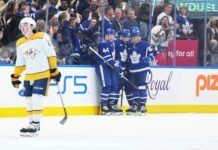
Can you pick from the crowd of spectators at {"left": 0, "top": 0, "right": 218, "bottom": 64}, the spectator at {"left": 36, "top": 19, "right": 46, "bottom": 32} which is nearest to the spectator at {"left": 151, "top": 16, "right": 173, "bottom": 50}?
the crowd of spectators at {"left": 0, "top": 0, "right": 218, "bottom": 64}

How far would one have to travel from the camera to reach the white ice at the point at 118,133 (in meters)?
6.93

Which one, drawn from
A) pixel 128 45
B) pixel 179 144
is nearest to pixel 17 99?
pixel 128 45

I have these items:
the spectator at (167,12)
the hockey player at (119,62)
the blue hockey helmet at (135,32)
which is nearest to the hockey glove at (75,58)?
the hockey player at (119,62)

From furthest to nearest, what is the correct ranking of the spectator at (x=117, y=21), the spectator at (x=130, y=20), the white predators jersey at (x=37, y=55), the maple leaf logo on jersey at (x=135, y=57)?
the spectator at (x=130, y=20)
the spectator at (x=117, y=21)
the maple leaf logo on jersey at (x=135, y=57)
the white predators jersey at (x=37, y=55)

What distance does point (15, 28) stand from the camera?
11164mm

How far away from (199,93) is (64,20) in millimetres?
3077

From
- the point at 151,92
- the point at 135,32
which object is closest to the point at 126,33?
the point at 135,32

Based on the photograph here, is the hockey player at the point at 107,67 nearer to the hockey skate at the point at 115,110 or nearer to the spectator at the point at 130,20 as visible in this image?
the hockey skate at the point at 115,110

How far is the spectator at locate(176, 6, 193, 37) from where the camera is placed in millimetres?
13383

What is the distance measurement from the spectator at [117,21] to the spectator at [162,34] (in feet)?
2.22

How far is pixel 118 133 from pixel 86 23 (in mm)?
3955

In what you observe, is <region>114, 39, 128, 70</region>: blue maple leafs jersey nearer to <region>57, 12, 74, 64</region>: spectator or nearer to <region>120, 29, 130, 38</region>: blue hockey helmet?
<region>120, 29, 130, 38</region>: blue hockey helmet

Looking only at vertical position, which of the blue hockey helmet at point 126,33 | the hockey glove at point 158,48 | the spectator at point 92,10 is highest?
the spectator at point 92,10

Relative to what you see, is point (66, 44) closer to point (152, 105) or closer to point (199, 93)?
point (152, 105)
